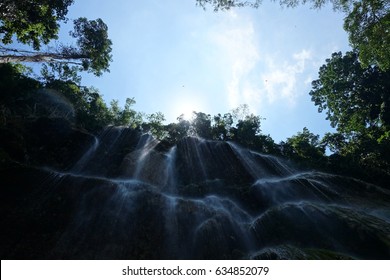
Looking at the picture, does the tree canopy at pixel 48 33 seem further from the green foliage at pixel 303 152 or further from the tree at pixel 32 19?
the green foliage at pixel 303 152

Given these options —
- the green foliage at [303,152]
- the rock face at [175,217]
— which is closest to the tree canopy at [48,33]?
the rock face at [175,217]

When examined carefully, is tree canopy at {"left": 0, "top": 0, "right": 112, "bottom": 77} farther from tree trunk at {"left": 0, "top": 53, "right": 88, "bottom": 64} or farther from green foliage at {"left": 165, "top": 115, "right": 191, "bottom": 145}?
green foliage at {"left": 165, "top": 115, "right": 191, "bottom": 145}

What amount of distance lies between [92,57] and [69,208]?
1999 cm

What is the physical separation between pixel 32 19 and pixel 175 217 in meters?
22.1

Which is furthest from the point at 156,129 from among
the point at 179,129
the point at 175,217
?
the point at 175,217

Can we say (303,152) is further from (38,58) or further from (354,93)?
(38,58)

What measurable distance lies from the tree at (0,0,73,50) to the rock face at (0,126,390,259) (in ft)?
36.5

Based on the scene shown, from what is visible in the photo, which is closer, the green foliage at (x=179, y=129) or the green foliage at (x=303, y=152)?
the green foliage at (x=303, y=152)

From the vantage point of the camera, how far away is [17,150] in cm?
1870

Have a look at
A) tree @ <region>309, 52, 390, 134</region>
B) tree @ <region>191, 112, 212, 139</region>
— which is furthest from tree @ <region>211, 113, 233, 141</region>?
tree @ <region>309, 52, 390, 134</region>

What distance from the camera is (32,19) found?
26.0m

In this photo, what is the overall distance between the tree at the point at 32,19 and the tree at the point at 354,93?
30.6m

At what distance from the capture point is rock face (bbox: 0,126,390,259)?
1330 centimetres

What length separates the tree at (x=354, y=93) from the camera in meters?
34.0
